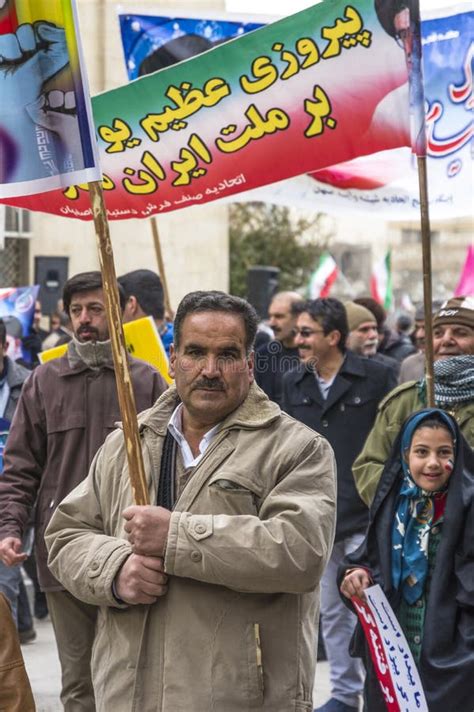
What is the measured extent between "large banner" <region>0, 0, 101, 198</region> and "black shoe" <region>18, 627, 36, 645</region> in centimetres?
511

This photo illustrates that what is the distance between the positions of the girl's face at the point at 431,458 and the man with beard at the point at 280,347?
3.54 meters

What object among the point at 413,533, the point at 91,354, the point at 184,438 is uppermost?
the point at 91,354

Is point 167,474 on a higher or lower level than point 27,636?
higher

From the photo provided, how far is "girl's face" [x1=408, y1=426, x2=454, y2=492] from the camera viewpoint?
499cm

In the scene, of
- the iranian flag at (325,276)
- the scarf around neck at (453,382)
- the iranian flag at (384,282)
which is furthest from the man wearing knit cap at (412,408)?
the iranian flag at (384,282)

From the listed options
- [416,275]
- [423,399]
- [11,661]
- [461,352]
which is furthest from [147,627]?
[416,275]

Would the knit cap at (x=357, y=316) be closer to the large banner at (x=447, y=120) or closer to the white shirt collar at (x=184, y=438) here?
the large banner at (x=447, y=120)

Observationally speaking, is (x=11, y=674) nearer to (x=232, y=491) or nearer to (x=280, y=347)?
(x=232, y=491)

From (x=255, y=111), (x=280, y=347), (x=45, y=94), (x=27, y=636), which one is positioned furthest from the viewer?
(x=280, y=347)

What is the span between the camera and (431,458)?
5008 mm

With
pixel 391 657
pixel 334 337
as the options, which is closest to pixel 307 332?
pixel 334 337

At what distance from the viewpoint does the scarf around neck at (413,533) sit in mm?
4938

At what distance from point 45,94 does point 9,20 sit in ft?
0.71

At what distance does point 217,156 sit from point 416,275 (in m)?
46.2
